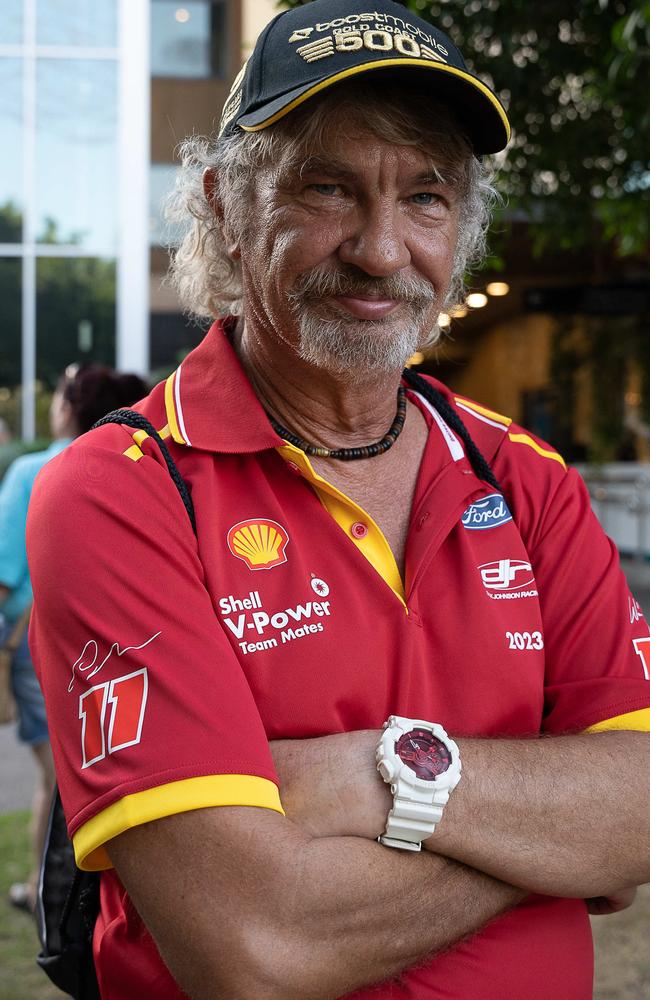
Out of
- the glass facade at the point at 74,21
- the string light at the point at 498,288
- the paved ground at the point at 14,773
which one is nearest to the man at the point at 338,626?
the paved ground at the point at 14,773

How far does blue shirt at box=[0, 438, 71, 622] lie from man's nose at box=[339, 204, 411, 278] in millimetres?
2797

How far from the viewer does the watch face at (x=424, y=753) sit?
5.46ft

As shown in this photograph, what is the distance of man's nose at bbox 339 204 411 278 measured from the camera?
188 cm

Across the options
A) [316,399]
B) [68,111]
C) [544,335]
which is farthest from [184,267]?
[544,335]

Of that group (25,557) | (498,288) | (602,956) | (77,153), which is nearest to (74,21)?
(77,153)

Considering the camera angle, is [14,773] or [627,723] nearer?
[627,723]

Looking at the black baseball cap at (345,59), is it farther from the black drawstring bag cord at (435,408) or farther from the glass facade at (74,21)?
the glass facade at (74,21)

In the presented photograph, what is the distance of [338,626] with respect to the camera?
181cm

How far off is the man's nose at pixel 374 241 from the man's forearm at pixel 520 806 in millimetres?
812

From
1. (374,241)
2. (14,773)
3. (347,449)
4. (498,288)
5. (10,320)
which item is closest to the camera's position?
(374,241)

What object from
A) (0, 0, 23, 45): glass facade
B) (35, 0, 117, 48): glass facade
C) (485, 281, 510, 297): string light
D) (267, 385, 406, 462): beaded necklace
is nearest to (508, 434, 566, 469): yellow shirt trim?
(267, 385, 406, 462): beaded necklace

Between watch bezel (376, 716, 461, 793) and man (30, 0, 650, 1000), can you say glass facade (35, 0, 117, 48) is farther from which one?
watch bezel (376, 716, 461, 793)

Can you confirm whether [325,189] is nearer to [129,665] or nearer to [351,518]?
[351,518]

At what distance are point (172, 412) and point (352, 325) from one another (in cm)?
37
